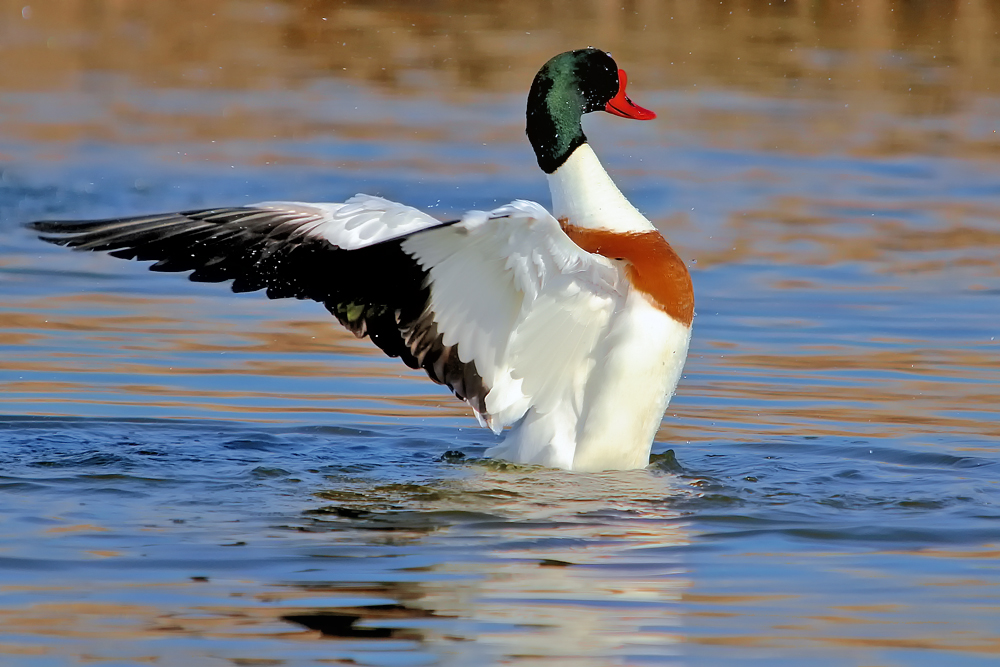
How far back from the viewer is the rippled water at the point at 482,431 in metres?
4.73

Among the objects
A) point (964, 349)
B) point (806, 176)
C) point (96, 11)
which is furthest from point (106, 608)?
point (96, 11)

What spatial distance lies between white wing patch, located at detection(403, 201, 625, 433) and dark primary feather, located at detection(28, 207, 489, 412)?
0.10m

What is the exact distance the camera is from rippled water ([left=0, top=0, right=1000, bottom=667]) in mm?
4730

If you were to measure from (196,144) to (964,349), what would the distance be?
7581 millimetres

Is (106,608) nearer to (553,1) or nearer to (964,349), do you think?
(964,349)

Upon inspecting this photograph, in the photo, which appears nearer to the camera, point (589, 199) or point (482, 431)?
point (589, 199)

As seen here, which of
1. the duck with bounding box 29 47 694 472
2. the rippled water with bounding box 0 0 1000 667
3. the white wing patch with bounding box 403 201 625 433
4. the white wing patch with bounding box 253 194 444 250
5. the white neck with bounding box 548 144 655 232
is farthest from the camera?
the white neck with bounding box 548 144 655 232

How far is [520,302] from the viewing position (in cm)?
609

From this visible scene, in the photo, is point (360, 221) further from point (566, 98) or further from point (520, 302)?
point (566, 98)

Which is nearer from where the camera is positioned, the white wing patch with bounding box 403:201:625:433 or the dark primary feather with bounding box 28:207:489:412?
the white wing patch with bounding box 403:201:625:433

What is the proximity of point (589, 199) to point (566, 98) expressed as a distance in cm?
48

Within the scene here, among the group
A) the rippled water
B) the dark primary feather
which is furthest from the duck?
the rippled water

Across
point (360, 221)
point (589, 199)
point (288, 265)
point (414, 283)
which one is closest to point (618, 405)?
point (589, 199)

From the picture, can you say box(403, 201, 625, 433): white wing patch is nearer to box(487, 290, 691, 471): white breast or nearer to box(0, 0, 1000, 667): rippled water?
box(487, 290, 691, 471): white breast
